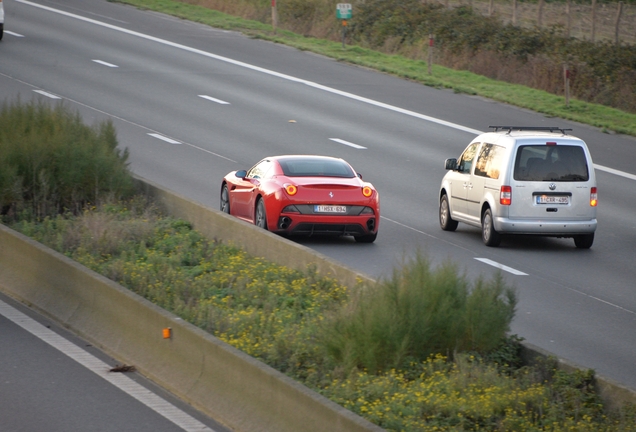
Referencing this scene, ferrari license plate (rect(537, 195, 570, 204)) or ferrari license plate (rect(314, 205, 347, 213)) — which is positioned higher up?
ferrari license plate (rect(537, 195, 570, 204))

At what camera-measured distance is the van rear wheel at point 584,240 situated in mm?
18469

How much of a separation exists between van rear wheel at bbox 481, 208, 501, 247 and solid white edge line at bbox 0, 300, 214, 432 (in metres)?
8.87

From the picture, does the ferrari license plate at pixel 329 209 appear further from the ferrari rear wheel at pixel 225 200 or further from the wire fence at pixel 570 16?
the wire fence at pixel 570 16

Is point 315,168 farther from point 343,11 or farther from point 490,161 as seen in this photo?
point 343,11

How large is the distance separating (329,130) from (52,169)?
41.6ft

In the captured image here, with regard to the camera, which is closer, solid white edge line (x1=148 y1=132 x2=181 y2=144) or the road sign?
solid white edge line (x1=148 y1=132 x2=181 y2=144)

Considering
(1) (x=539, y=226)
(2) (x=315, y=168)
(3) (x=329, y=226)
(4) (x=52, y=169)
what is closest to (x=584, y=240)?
(1) (x=539, y=226)

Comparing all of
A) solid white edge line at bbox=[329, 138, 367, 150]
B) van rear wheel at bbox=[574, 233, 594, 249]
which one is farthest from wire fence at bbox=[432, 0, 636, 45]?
van rear wheel at bbox=[574, 233, 594, 249]

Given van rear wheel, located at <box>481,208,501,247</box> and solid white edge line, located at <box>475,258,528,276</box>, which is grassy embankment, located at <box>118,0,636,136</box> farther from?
solid white edge line, located at <box>475,258,528,276</box>

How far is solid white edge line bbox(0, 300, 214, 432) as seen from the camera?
27.9ft

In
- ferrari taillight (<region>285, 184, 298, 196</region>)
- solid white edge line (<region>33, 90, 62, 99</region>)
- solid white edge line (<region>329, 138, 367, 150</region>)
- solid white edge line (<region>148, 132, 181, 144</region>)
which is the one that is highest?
ferrari taillight (<region>285, 184, 298, 196</region>)

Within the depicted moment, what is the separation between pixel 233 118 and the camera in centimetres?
2967

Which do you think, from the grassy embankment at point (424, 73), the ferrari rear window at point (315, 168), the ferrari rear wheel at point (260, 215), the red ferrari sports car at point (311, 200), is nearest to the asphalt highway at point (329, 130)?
the red ferrari sports car at point (311, 200)

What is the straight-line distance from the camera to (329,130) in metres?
29.0
